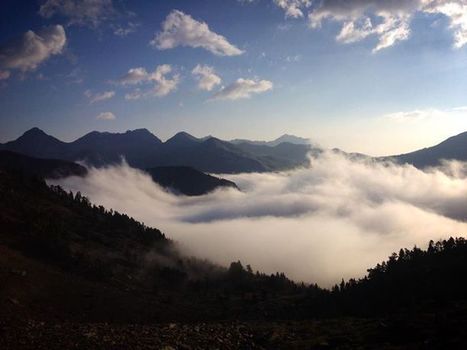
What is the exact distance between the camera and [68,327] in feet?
181

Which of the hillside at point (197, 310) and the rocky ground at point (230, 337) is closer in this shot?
the rocky ground at point (230, 337)

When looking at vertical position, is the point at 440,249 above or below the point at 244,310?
above

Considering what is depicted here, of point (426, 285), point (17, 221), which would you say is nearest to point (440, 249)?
point (426, 285)

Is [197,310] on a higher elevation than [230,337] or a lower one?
lower

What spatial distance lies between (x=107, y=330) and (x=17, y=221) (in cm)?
14703

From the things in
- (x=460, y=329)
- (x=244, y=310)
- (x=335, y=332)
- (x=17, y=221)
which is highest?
(x=17, y=221)

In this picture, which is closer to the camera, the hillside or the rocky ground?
the rocky ground

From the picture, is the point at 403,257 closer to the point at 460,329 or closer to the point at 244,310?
the point at 244,310

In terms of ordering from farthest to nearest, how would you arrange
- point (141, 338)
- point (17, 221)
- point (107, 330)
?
point (17, 221)
point (107, 330)
point (141, 338)

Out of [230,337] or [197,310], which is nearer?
[230,337]

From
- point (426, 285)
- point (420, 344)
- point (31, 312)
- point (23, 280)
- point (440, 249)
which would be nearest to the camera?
point (420, 344)

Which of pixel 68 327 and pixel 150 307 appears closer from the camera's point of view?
pixel 68 327

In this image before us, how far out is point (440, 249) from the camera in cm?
15100

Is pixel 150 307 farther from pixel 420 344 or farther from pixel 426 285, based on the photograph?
pixel 420 344
